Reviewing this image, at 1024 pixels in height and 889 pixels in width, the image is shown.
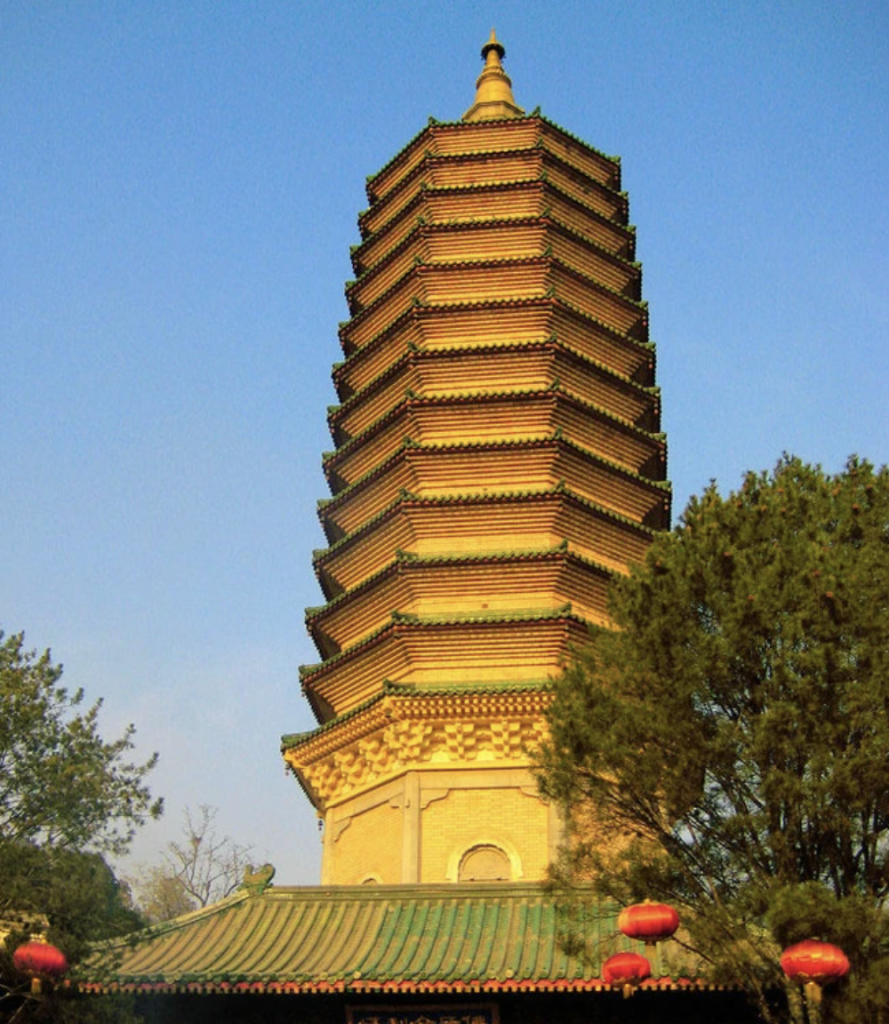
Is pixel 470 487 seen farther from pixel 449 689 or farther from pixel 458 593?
pixel 449 689

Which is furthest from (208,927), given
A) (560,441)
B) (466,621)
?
(560,441)

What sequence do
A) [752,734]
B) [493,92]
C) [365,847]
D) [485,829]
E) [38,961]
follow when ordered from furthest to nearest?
1. [493,92]
2. [365,847]
3. [485,829]
4. [38,961]
5. [752,734]

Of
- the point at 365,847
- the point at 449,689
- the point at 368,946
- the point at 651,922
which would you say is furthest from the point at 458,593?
the point at 651,922

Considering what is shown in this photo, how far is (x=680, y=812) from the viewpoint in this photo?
957 cm

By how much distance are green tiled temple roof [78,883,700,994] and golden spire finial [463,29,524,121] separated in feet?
45.2

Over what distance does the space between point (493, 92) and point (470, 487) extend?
367 inches

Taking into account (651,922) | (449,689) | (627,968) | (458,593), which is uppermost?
(458,593)

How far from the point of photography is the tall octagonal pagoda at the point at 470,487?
16.1 meters

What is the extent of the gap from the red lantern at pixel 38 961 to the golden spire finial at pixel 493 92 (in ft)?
53.2

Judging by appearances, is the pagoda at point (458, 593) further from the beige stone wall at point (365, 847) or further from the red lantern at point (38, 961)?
the red lantern at point (38, 961)

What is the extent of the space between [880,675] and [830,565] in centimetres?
82

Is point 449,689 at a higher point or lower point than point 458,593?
lower

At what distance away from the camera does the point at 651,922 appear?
9.35 metres

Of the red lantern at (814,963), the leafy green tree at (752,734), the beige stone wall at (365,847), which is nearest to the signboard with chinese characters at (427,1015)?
the leafy green tree at (752,734)
